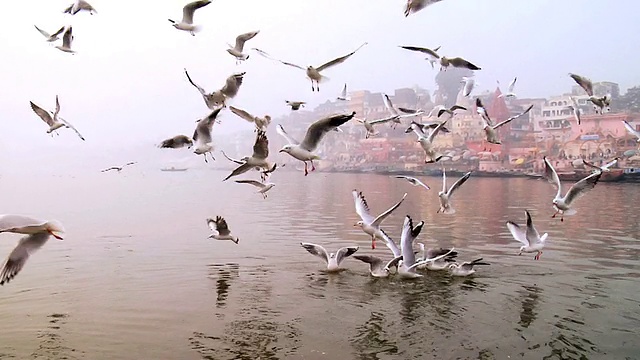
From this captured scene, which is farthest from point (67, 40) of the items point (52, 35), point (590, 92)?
point (590, 92)

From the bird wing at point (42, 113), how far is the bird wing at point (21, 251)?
17.2 ft

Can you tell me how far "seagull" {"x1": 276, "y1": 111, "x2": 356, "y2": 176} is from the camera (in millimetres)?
7609

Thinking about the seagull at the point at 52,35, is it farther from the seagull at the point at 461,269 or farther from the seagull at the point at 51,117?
the seagull at the point at 461,269

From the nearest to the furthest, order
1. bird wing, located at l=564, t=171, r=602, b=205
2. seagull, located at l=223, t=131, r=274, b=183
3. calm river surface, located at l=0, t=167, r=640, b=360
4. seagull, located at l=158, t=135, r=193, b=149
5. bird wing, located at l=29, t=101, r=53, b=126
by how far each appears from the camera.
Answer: calm river surface, located at l=0, t=167, r=640, b=360, seagull, located at l=223, t=131, r=274, b=183, seagull, located at l=158, t=135, r=193, b=149, bird wing, located at l=564, t=171, r=602, b=205, bird wing, located at l=29, t=101, r=53, b=126

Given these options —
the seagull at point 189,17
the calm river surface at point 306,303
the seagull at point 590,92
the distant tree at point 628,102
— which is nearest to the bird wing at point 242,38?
the seagull at point 189,17

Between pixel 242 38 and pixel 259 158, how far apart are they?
10.3 ft

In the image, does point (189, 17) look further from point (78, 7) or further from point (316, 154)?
point (316, 154)

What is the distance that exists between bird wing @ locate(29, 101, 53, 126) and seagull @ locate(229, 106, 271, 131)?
4428mm

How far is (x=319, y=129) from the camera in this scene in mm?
7863

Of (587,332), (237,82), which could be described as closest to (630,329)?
(587,332)

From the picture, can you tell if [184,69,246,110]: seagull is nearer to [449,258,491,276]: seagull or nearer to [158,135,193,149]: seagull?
[158,135,193,149]: seagull

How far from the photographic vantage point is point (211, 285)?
36.7 feet

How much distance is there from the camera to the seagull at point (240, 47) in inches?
407

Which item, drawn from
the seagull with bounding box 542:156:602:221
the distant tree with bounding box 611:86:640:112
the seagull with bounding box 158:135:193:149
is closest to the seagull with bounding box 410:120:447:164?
the seagull with bounding box 542:156:602:221
